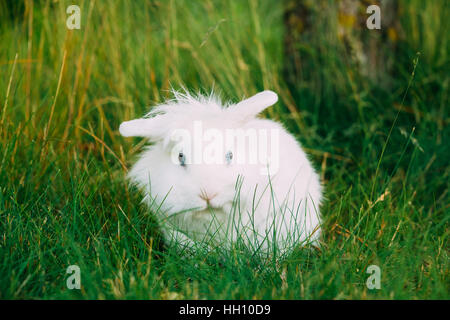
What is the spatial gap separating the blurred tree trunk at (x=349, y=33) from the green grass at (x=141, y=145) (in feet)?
0.22

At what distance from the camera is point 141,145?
3293 mm

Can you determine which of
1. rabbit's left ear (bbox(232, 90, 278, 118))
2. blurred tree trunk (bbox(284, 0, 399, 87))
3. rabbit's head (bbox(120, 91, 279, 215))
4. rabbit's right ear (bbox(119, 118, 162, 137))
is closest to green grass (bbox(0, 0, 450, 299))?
blurred tree trunk (bbox(284, 0, 399, 87))

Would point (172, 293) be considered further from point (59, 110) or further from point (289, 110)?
point (289, 110)

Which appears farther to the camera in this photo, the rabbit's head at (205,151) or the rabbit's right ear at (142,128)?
the rabbit's right ear at (142,128)

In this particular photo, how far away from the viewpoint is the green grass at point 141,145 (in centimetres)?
209

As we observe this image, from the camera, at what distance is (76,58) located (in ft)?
10.7

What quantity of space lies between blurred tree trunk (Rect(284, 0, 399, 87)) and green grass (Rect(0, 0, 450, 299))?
0.07 metres

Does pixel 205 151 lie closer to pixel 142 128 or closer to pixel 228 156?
pixel 228 156

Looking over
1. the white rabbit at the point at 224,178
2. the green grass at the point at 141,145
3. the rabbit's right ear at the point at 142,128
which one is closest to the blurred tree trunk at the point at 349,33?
the green grass at the point at 141,145

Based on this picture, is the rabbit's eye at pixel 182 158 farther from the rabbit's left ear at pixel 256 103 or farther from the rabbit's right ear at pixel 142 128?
the rabbit's left ear at pixel 256 103

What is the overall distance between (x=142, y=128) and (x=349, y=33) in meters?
2.04
